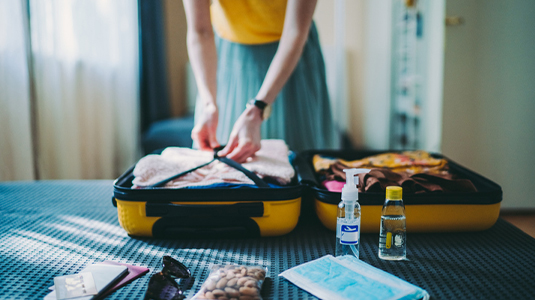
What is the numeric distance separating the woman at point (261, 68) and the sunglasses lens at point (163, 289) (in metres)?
0.53

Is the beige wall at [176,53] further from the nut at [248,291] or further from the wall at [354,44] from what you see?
the nut at [248,291]

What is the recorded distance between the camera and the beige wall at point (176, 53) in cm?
386

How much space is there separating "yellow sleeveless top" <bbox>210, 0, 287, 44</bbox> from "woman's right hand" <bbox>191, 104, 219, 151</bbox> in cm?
39

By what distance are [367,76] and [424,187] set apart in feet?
9.83

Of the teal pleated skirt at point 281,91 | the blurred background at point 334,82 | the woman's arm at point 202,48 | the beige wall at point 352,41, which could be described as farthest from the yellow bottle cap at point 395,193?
the beige wall at point 352,41

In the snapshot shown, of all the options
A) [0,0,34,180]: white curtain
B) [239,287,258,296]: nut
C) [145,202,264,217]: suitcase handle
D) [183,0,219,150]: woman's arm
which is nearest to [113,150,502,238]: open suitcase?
[145,202,264,217]: suitcase handle

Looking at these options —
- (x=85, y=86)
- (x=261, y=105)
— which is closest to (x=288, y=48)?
(x=261, y=105)

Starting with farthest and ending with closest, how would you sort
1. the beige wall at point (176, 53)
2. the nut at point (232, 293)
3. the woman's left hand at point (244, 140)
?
the beige wall at point (176, 53)
the woman's left hand at point (244, 140)
the nut at point (232, 293)

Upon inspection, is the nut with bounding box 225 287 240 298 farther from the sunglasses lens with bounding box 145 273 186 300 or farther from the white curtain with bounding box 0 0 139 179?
the white curtain with bounding box 0 0 139 179

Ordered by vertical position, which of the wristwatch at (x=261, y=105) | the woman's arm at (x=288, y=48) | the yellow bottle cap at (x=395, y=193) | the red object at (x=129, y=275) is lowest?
the red object at (x=129, y=275)

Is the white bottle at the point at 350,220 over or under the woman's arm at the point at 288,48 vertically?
under

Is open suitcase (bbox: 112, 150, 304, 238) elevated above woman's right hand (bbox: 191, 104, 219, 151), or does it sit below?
below

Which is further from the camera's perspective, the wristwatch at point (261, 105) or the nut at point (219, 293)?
the wristwatch at point (261, 105)

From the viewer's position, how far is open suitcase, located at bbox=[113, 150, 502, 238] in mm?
784
